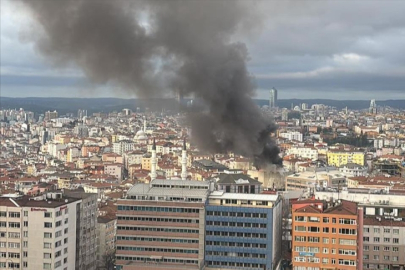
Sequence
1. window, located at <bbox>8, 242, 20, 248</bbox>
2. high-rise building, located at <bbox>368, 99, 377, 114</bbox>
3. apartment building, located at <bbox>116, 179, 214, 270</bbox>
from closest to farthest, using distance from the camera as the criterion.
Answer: window, located at <bbox>8, 242, 20, 248</bbox> < apartment building, located at <bbox>116, 179, 214, 270</bbox> < high-rise building, located at <bbox>368, 99, 377, 114</bbox>

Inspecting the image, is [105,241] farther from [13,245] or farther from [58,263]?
[13,245]

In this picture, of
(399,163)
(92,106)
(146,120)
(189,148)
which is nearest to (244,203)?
(399,163)

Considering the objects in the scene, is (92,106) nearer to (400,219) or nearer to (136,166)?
(136,166)

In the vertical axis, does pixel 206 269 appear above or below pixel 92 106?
below

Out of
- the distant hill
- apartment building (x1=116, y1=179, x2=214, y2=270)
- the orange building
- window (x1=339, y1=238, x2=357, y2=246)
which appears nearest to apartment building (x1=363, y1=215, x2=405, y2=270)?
the orange building

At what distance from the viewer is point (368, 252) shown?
25.9 meters

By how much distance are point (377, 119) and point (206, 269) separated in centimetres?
12925

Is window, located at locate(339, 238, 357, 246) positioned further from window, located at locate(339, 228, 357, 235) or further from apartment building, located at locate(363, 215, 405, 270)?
apartment building, located at locate(363, 215, 405, 270)

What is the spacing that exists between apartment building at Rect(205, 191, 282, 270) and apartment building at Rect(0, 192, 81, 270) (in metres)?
5.29

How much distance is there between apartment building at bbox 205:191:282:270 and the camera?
23.4m

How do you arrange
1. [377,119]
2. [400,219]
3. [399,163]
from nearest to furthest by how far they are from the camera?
1. [400,219]
2. [399,163]
3. [377,119]

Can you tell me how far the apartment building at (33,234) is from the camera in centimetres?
2286

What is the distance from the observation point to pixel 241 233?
23547 mm

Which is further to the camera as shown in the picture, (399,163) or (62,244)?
(399,163)
